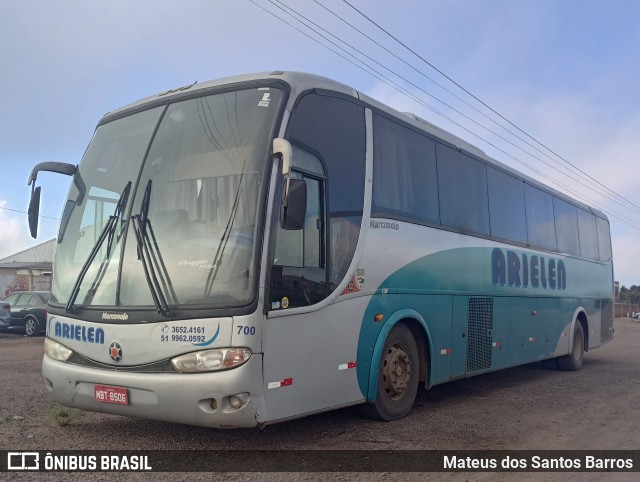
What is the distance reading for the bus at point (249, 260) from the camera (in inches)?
219

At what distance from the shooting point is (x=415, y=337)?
322 inches

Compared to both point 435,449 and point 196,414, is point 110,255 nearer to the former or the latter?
point 196,414

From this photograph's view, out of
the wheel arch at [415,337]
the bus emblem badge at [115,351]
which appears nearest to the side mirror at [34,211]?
the bus emblem badge at [115,351]

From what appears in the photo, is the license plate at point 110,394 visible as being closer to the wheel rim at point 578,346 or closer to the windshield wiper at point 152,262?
the windshield wiper at point 152,262

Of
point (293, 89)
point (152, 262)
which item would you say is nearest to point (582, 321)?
point (293, 89)

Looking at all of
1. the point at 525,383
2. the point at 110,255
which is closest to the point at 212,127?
the point at 110,255

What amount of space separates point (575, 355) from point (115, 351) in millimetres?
11039

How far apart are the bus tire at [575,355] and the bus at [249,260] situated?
6.32 meters

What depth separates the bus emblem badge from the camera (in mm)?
5855

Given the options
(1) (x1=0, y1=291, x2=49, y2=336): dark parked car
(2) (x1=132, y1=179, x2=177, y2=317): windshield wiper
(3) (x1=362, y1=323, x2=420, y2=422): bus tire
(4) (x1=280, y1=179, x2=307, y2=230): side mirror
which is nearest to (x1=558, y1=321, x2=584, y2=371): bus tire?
(3) (x1=362, y1=323, x2=420, y2=422): bus tire

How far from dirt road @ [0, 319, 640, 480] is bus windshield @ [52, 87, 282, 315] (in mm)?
1370

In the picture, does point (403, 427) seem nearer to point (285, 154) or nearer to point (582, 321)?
point (285, 154)

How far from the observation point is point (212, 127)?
247 inches

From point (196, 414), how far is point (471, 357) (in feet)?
16.7
